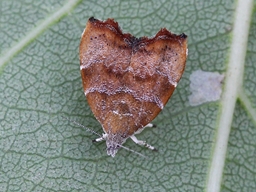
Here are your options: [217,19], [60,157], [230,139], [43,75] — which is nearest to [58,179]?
[60,157]

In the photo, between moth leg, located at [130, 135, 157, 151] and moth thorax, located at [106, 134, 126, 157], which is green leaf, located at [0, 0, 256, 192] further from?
moth thorax, located at [106, 134, 126, 157]

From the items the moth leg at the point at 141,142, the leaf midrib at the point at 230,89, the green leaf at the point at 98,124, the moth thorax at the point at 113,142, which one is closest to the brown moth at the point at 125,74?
the moth thorax at the point at 113,142

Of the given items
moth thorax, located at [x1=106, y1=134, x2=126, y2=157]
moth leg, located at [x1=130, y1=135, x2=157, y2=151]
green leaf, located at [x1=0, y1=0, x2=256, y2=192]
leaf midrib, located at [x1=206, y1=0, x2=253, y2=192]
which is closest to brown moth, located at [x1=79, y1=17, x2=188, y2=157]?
→ moth thorax, located at [x1=106, y1=134, x2=126, y2=157]

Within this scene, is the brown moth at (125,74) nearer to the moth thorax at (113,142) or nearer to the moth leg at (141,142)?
the moth thorax at (113,142)

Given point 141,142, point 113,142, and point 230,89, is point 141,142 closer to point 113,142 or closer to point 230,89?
point 113,142

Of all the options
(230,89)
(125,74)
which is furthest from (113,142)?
(230,89)

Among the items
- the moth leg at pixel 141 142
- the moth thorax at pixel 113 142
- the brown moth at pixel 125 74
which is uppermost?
the brown moth at pixel 125 74
